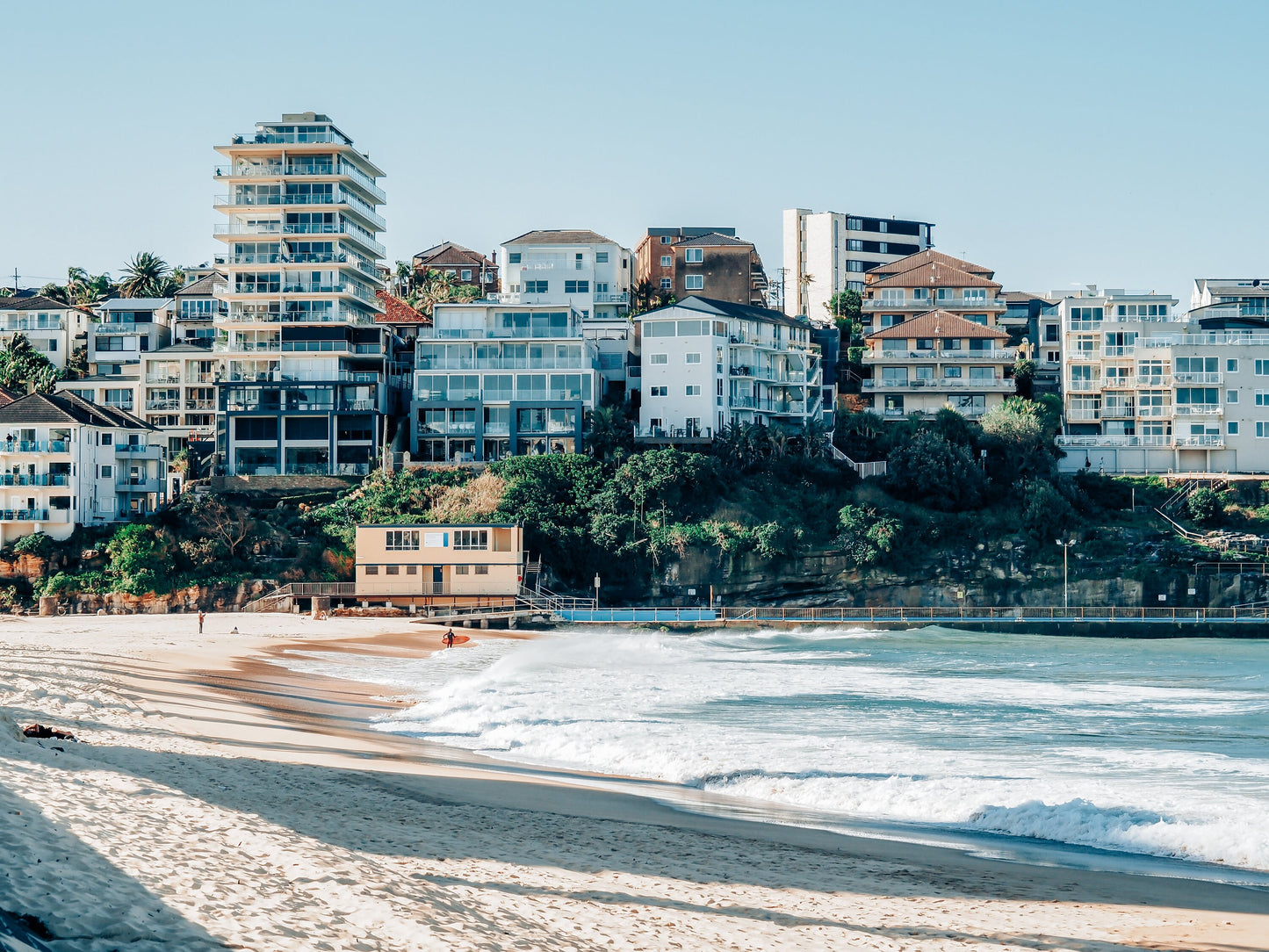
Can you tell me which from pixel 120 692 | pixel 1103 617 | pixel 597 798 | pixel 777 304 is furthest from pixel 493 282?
pixel 597 798

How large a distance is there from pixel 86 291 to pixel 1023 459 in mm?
72159

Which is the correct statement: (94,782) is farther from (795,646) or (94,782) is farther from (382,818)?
(795,646)

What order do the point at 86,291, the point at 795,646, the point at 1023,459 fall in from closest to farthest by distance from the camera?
the point at 795,646 < the point at 1023,459 < the point at 86,291

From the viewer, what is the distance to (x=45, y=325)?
8344 centimetres

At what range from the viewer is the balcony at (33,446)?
57500 millimetres

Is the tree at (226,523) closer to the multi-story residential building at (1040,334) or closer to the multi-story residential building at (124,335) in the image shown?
the multi-story residential building at (124,335)

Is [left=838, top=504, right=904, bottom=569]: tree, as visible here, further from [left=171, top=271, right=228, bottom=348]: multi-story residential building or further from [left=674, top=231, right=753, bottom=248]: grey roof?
[left=171, top=271, right=228, bottom=348]: multi-story residential building

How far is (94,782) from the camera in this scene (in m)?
13.9

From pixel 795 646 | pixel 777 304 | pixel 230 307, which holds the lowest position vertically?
pixel 795 646

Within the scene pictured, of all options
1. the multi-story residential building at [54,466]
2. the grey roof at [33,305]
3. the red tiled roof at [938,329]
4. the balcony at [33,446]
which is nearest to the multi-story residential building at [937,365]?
the red tiled roof at [938,329]

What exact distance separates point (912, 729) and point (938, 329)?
57.4 metres

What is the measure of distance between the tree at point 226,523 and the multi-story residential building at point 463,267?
4342cm

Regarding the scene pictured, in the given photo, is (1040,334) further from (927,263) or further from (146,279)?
(146,279)

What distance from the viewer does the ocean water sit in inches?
663
